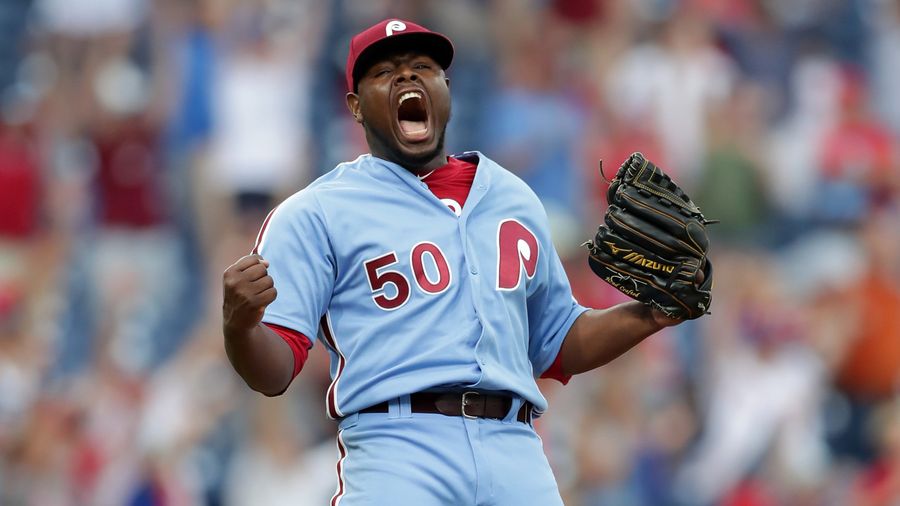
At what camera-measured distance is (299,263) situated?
143 inches

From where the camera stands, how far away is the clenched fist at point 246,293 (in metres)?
3.33

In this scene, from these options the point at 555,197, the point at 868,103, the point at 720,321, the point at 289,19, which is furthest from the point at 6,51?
the point at 868,103

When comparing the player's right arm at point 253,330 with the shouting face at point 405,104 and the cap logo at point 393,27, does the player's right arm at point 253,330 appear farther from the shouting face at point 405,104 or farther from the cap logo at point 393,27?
the cap logo at point 393,27

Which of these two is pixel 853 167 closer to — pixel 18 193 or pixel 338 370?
pixel 18 193

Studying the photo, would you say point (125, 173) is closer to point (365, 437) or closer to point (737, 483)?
point (737, 483)

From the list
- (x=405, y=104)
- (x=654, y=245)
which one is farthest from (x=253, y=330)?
(x=654, y=245)

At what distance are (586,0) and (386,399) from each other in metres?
6.45

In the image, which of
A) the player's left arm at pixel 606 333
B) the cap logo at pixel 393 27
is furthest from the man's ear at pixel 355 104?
the player's left arm at pixel 606 333

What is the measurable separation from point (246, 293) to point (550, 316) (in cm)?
102

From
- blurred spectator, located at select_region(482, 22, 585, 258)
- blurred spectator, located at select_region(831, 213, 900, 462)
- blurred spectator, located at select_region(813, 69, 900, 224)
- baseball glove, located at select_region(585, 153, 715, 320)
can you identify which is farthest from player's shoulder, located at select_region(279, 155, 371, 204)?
blurred spectator, located at select_region(813, 69, 900, 224)

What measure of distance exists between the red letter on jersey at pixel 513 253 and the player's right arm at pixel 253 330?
0.61 metres

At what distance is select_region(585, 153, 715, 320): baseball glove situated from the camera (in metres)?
3.72

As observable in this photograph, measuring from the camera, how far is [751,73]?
979 cm

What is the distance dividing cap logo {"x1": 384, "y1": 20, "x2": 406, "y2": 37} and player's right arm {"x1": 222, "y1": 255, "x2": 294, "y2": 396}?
779 mm
